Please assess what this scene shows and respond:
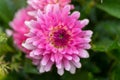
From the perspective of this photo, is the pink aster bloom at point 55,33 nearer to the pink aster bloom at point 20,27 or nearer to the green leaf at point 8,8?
the pink aster bloom at point 20,27

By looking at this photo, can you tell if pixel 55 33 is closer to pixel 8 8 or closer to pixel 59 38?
pixel 59 38

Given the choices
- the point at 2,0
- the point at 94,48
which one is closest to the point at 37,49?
the point at 94,48

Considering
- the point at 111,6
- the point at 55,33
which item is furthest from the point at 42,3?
the point at 111,6

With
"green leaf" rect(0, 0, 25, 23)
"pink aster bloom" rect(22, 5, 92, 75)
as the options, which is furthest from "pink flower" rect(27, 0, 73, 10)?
"green leaf" rect(0, 0, 25, 23)

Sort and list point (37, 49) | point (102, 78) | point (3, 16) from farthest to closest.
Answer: point (3, 16) < point (102, 78) < point (37, 49)

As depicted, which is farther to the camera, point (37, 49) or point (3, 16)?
point (3, 16)

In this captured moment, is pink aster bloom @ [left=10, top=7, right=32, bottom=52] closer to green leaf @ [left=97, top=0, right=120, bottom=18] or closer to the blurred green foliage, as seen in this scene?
the blurred green foliage

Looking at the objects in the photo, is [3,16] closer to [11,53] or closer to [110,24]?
[11,53]
